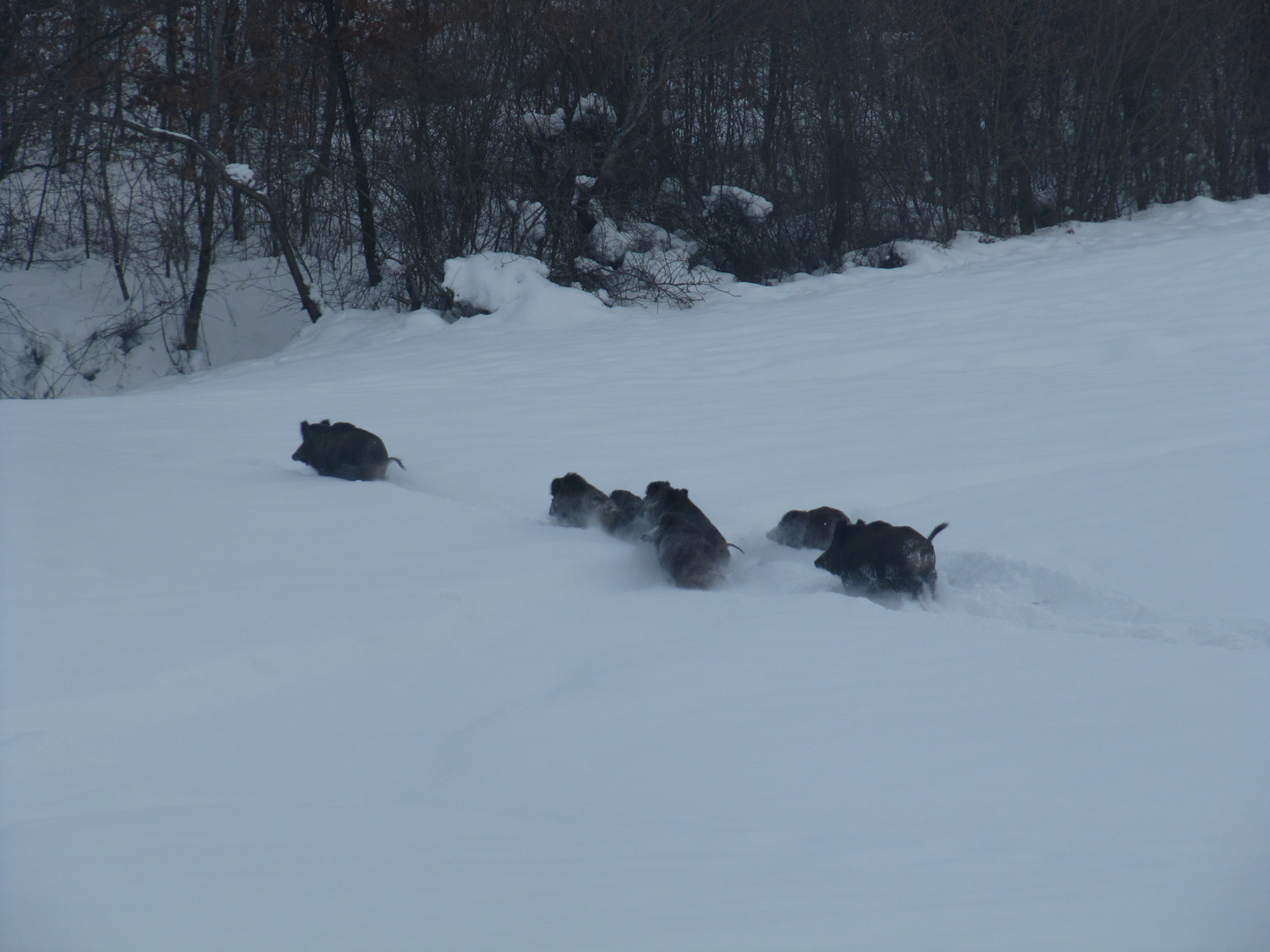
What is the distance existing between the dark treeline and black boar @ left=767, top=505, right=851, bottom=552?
8.55m

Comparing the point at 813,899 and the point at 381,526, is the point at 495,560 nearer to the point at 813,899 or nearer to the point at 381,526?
the point at 381,526

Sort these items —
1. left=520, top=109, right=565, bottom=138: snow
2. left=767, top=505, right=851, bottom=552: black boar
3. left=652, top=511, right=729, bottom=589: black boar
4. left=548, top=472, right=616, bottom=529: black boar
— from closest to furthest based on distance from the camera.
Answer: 1. left=652, top=511, right=729, bottom=589: black boar
2. left=767, top=505, right=851, bottom=552: black boar
3. left=548, top=472, right=616, bottom=529: black boar
4. left=520, top=109, right=565, bottom=138: snow

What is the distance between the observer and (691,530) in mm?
3621

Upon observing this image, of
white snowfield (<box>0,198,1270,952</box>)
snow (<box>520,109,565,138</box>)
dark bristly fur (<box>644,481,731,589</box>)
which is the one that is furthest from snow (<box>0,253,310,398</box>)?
dark bristly fur (<box>644,481,731,589</box>)

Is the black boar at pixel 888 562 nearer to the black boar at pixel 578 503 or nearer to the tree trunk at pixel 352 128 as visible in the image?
the black boar at pixel 578 503

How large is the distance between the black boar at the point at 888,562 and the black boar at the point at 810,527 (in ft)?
1.09

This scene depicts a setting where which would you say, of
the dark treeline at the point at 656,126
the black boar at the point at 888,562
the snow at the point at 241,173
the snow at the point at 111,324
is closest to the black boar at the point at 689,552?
the black boar at the point at 888,562

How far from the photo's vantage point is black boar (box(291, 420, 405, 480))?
4.63 metres

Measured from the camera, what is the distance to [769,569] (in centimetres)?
377

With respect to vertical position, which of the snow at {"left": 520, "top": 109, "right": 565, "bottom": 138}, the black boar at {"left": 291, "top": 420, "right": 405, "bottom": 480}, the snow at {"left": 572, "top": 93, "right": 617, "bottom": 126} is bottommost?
the black boar at {"left": 291, "top": 420, "right": 405, "bottom": 480}

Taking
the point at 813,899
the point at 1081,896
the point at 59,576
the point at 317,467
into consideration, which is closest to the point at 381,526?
the point at 317,467

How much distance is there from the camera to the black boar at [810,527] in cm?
381

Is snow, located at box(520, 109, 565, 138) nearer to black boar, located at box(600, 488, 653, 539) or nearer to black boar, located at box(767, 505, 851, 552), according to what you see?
black boar, located at box(600, 488, 653, 539)

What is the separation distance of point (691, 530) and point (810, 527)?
0.54 metres
